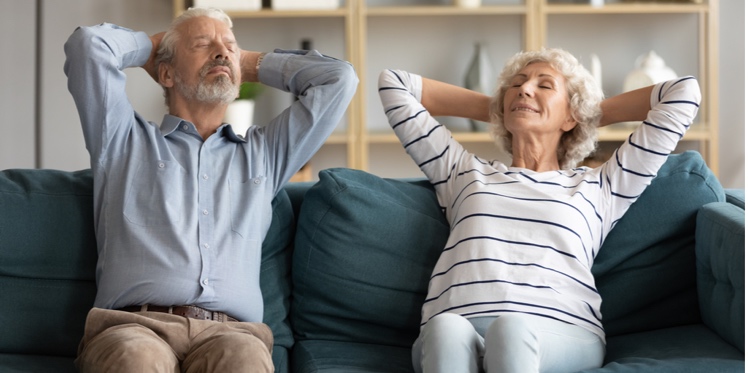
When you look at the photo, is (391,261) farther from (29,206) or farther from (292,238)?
(29,206)

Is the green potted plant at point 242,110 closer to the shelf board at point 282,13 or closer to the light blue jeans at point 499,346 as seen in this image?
the shelf board at point 282,13

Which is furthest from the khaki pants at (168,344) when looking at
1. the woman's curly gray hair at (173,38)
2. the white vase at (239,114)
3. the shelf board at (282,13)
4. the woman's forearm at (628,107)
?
the shelf board at (282,13)

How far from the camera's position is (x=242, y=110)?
439 cm

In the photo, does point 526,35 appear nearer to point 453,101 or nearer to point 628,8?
point 628,8

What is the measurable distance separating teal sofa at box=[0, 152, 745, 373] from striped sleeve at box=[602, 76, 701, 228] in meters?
0.07

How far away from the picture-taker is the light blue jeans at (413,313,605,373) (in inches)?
70.4

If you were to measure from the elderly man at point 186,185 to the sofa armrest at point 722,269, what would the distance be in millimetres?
959

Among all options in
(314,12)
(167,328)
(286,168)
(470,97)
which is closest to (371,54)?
(314,12)

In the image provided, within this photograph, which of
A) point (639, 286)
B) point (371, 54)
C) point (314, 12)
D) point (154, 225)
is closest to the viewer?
point (154, 225)

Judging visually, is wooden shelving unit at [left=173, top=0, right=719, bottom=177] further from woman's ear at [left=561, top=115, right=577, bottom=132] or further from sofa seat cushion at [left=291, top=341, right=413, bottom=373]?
sofa seat cushion at [left=291, top=341, right=413, bottom=373]

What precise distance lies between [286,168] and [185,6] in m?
2.49

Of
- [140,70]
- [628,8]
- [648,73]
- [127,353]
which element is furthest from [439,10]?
[127,353]

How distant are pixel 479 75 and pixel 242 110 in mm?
1180

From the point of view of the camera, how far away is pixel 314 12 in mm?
4383
